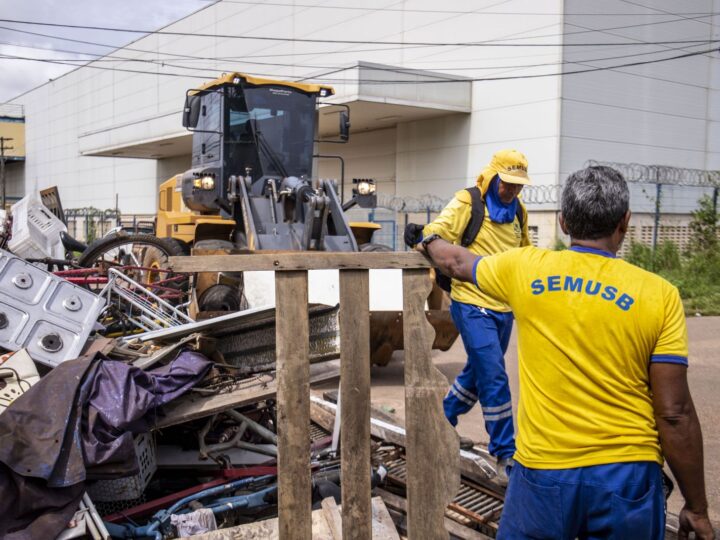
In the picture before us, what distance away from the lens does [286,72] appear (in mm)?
27094

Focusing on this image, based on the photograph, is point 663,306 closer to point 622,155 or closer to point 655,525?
point 655,525

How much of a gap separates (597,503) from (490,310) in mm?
2067

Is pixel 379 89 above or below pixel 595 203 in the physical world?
above

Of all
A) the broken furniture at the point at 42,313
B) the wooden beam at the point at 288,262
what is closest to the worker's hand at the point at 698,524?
the wooden beam at the point at 288,262

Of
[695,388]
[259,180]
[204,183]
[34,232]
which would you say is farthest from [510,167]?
[34,232]

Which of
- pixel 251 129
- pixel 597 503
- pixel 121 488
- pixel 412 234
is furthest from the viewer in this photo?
pixel 251 129

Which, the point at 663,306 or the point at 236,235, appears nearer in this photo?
the point at 663,306

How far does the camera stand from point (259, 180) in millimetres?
9305

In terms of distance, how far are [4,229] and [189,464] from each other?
18.7 feet

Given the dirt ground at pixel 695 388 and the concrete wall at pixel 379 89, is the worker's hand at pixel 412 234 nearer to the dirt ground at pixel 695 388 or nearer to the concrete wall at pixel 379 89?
the dirt ground at pixel 695 388

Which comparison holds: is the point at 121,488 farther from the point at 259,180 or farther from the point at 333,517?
the point at 259,180

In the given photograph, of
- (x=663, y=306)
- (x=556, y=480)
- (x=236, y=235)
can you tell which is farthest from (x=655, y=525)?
(x=236, y=235)

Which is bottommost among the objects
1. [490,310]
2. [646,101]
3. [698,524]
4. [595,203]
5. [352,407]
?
[698,524]

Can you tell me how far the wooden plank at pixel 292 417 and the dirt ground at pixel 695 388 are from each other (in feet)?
8.58
